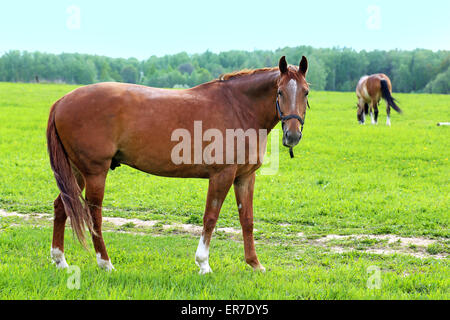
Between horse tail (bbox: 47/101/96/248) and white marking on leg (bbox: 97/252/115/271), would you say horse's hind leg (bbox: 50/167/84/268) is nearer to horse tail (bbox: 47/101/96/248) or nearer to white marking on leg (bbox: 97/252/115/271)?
horse tail (bbox: 47/101/96/248)

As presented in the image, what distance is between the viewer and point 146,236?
7352mm

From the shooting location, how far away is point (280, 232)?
25.8 feet

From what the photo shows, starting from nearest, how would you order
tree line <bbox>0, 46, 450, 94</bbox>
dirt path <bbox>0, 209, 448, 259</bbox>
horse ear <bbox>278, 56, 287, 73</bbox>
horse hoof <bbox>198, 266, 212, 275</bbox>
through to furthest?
1. horse ear <bbox>278, 56, 287, 73</bbox>
2. horse hoof <bbox>198, 266, 212, 275</bbox>
3. dirt path <bbox>0, 209, 448, 259</bbox>
4. tree line <bbox>0, 46, 450, 94</bbox>

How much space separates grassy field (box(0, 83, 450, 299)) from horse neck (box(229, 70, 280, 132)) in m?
1.93

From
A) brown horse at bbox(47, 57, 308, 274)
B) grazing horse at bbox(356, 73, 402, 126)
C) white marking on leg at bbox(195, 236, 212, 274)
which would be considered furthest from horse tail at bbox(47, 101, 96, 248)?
grazing horse at bbox(356, 73, 402, 126)

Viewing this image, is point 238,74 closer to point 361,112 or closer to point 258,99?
point 258,99

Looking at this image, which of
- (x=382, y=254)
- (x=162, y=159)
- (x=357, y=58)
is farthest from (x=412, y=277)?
(x=357, y=58)

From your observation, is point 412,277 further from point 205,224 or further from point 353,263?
point 205,224

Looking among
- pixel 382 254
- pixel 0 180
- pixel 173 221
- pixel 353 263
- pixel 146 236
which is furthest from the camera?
pixel 0 180

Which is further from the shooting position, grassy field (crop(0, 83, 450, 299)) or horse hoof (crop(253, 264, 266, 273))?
horse hoof (crop(253, 264, 266, 273))

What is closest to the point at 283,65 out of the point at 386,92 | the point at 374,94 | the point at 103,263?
the point at 103,263

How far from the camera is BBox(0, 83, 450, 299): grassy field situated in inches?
177

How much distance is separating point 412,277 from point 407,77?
→ 8488cm

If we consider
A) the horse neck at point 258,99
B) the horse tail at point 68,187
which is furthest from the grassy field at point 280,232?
the horse neck at point 258,99
